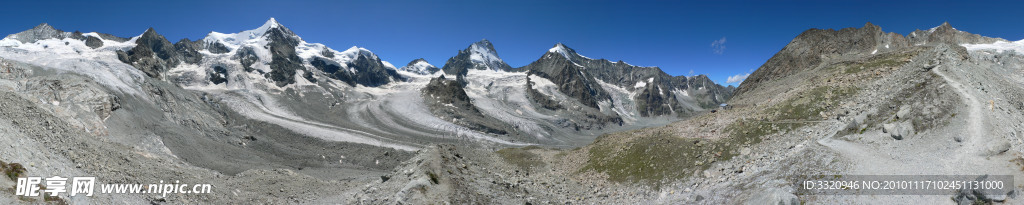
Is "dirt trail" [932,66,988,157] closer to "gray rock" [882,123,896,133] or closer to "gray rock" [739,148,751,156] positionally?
"gray rock" [882,123,896,133]

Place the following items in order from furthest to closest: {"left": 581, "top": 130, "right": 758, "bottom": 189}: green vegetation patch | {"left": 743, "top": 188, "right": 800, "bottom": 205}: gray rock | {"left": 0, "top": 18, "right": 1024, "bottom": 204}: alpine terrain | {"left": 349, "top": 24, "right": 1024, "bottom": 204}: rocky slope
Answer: {"left": 581, "top": 130, "right": 758, "bottom": 189}: green vegetation patch, {"left": 0, "top": 18, "right": 1024, "bottom": 204}: alpine terrain, {"left": 349, "top": 24, "right": 1024, "bottom": 204}: rocky slope, {"left": 743, "top": 188, "right": 800, "bottom": 205}: gray rock

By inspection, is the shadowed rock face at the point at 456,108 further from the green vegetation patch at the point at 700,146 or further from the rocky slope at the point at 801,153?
the green vegetation patch at the point at 700,146

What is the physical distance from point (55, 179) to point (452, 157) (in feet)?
72.0

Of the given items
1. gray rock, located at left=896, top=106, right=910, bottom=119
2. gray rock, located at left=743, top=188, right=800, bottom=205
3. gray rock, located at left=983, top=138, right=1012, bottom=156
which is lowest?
gray rock, located at left=743, top=188, right=800, bottom=205

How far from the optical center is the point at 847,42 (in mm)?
80000

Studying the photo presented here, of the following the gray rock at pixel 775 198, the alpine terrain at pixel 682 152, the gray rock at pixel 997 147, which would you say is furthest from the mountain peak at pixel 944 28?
the gray rock at pixel 775 198

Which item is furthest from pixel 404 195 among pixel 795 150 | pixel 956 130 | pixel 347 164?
pixel 347 164

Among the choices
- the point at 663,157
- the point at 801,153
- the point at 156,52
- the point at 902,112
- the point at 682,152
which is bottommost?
the point at 663,157

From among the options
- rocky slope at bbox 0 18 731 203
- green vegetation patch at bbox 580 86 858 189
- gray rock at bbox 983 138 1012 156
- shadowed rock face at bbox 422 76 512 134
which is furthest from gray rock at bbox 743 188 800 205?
shadowed rock face at bbox 422 76 512 134

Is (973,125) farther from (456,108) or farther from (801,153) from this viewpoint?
(456,108)

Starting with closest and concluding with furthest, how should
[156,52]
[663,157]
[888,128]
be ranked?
[888,128] → [663,157] → [156,52]

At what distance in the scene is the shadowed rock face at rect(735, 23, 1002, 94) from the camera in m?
77.2

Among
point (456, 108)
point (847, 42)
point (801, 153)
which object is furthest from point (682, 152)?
point (456, 108)

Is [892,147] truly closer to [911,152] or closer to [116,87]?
[911,152]
